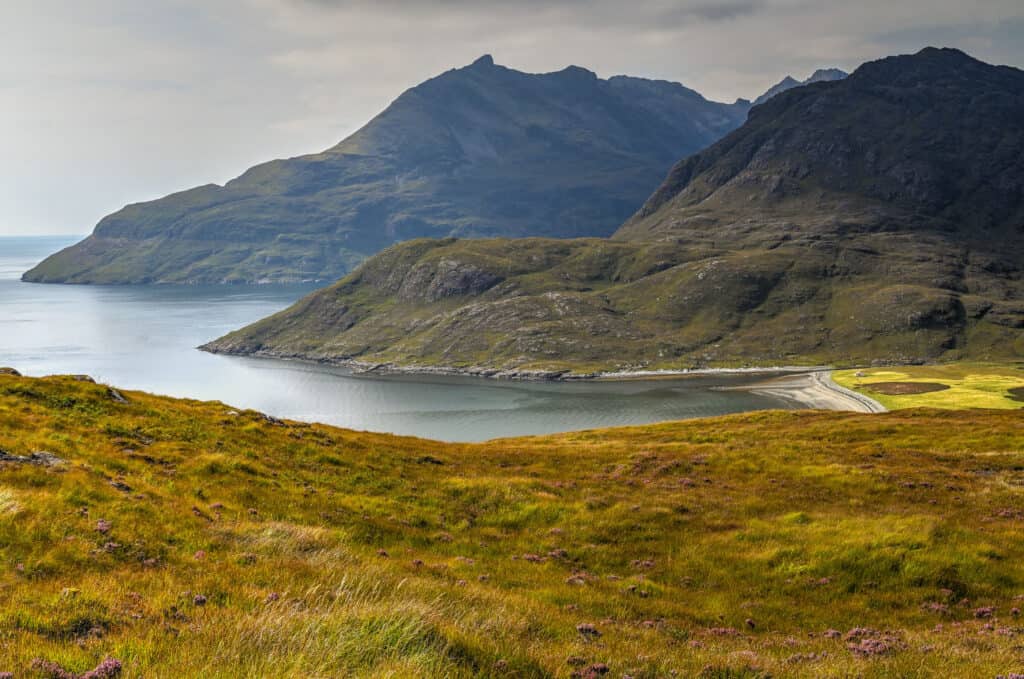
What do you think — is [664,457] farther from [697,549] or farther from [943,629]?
[943,629]

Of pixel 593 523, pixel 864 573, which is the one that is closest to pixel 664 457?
pixel 593 523

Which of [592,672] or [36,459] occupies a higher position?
[36,459]

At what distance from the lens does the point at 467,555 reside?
25.1m

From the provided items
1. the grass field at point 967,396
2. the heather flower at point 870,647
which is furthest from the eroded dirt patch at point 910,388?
the heather flower at point 870,647

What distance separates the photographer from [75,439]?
29266mm

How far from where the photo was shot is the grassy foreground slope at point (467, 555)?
11898mm

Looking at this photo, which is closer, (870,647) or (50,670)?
(50,670)

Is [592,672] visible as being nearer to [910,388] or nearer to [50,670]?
[50,670]

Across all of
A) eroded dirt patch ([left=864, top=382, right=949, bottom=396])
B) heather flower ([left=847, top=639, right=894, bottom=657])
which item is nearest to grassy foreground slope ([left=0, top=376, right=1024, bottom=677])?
heather flower ([left=847, top=639, right=894, bottom=657])

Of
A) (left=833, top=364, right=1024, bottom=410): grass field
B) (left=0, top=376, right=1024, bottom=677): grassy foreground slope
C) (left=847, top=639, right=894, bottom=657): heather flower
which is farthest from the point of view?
(left=833, top=364, right=1024, bottom=410): grass field

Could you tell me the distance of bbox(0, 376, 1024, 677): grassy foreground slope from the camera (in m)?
11.9

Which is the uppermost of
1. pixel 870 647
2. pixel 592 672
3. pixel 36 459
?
pixel 36 459

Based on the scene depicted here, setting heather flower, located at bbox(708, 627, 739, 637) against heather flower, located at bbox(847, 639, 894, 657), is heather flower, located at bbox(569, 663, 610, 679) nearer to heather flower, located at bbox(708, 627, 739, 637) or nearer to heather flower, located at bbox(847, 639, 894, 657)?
heather flower, located at bbox(708, 627, 739, 637)

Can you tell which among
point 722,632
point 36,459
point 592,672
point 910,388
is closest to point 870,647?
point 722,632
